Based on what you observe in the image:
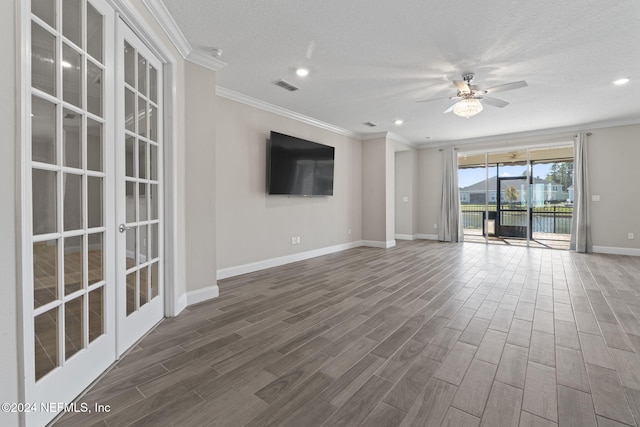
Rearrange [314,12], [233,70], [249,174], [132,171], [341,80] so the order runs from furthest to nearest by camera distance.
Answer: [249,174] → [341,80] → [233,70] → [314,12] → [132,171]

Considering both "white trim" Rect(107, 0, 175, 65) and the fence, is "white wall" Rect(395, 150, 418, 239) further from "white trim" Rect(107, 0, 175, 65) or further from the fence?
"white trim" Rect(107, 0, 175, 65)

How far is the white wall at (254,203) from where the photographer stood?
4141 mm

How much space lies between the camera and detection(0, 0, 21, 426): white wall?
3.77ft

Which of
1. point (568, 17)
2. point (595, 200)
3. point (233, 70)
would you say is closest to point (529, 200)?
point (595, 200)

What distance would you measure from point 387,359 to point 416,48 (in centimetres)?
298

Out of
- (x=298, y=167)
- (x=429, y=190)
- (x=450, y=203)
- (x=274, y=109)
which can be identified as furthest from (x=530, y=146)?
(x=274, y=109)

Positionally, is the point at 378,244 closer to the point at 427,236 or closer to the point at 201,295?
the point at 427,236

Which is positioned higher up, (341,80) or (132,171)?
(341,80)

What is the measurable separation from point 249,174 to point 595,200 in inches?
287

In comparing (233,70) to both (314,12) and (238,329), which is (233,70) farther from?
(238,329)

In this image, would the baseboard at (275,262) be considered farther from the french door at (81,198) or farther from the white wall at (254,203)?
the french door at (81,198)

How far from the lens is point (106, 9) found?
6.11 feet

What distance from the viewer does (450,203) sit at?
7.82 meters

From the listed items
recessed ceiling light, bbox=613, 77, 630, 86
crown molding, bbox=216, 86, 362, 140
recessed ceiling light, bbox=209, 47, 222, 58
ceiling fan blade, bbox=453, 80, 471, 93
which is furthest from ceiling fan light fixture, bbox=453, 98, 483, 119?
recessed ceiling light, bbox=209, 47, 222, 58
